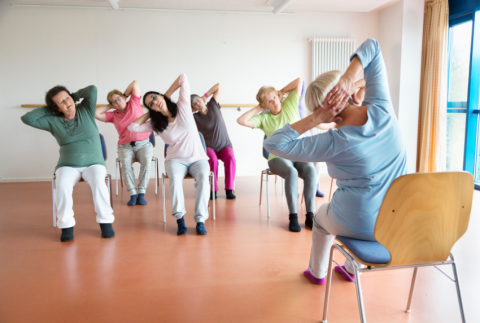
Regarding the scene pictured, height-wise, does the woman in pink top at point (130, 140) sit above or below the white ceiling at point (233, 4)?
below

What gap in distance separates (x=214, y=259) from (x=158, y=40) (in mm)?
3680

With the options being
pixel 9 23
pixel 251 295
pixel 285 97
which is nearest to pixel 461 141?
pixel 285 97

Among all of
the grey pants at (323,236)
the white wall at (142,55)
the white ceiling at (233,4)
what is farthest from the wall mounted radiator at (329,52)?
the grey pants at (323,236)

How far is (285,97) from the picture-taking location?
354 cm

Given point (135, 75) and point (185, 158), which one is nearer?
point (185, 158)

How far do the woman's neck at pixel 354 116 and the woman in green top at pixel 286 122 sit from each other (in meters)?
1.48

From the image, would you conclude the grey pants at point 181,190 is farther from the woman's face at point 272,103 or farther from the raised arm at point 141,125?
the woman's face at point 272,103

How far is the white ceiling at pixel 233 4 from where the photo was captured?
4.59m

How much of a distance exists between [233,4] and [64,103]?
9.35ft

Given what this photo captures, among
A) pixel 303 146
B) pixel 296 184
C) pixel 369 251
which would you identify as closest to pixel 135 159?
pixel 296 184

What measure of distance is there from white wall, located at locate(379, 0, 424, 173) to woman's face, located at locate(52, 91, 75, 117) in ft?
13.3

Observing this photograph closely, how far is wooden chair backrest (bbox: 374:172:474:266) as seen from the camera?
1.16 meters

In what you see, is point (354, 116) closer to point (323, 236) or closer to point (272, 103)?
point (323, 236)

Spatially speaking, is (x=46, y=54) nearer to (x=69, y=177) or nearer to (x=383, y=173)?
(x=69, y=177)
